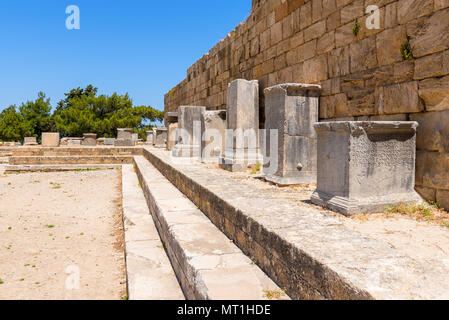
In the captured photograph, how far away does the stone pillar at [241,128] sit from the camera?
643 cm

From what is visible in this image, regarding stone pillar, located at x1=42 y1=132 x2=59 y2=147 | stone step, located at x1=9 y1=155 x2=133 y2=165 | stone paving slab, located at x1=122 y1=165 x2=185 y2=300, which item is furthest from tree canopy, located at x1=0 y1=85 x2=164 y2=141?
stone paving slab, located at x1=122 y1=165 x2=185 y2=300

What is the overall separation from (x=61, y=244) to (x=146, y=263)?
1.73 meters

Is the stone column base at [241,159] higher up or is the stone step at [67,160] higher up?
the stone column base at [241,159]

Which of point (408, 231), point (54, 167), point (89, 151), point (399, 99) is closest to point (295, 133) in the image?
point (399, 99)

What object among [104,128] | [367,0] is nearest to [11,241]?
[367,0]

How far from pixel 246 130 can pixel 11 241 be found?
4202 millimetres

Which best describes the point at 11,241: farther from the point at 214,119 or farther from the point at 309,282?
the point at 214,119

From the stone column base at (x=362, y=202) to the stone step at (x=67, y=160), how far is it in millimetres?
11135

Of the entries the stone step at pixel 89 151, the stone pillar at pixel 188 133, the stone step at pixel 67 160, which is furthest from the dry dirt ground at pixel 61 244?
the stone step at pixel 89 151

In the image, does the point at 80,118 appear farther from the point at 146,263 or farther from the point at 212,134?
the point at 146,263

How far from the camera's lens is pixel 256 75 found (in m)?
7.67

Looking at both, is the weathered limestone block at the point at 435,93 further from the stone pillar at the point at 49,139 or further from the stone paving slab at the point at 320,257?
the stone pillar at the point at 49,139

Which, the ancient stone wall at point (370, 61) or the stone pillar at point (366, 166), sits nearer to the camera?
the stone pillar at point (366, 166)

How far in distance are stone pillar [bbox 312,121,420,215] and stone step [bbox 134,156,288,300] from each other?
1075 millimetres
